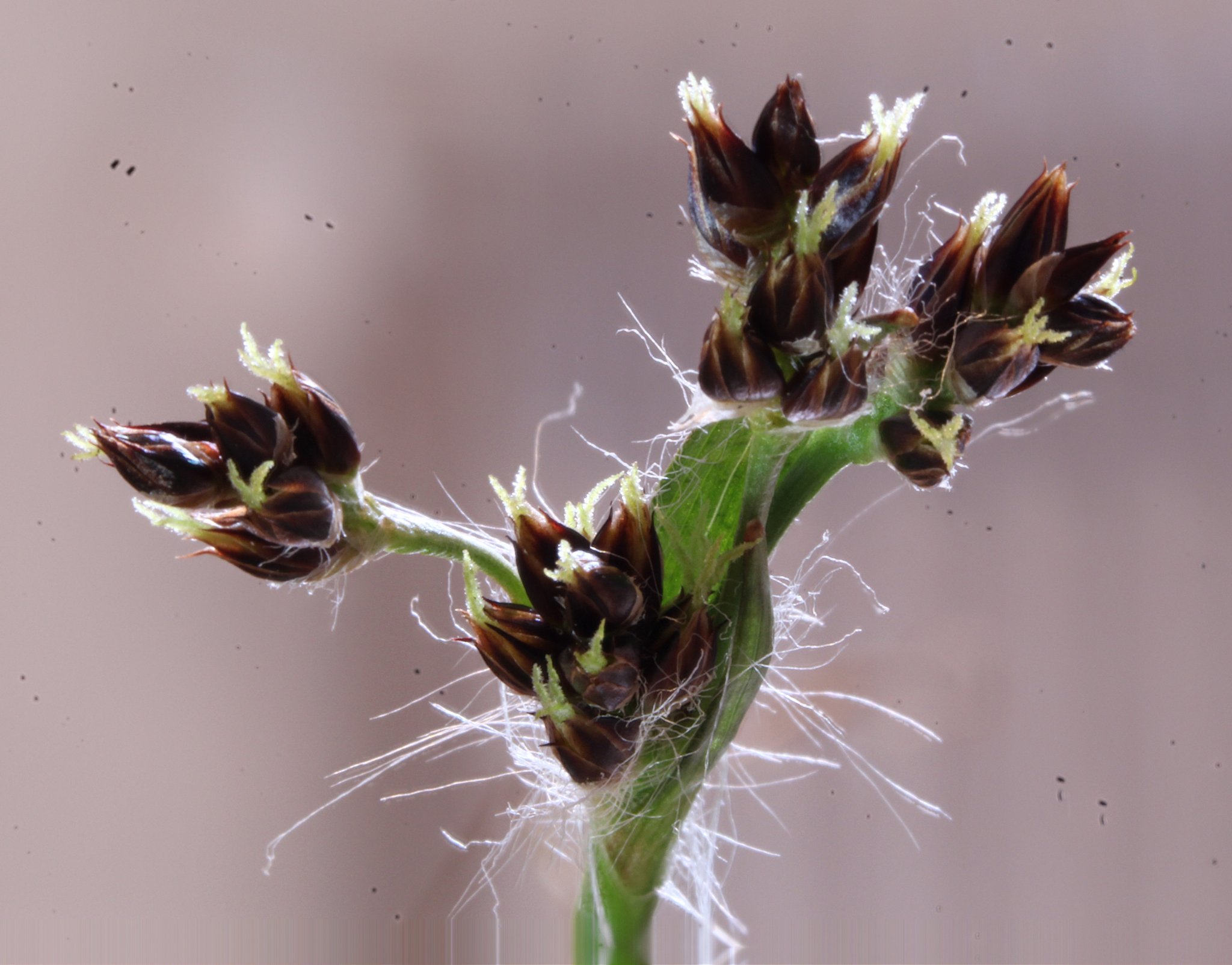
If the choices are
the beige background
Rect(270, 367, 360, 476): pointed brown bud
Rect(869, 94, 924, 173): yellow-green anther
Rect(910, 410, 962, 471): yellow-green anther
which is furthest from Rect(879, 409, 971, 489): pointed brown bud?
the beige background

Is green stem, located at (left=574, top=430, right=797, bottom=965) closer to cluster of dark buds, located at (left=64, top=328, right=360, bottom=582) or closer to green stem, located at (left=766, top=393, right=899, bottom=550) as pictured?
green stem, located at (left=766, top=393, right=899, bottom=550)

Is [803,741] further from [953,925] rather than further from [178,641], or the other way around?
[178,641]

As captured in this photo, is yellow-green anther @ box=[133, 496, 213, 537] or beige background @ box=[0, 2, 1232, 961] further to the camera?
beige background @ box=[0, 2, 1232, 961]

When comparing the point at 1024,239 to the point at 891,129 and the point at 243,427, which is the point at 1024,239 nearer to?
the point at 891,129

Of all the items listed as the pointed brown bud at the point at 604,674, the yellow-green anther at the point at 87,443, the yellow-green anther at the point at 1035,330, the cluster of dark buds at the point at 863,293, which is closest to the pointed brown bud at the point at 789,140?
the cluster of dark buds at the point at 863,293

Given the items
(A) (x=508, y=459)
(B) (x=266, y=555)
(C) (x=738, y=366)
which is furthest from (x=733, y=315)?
(A) (x=508, y=459)

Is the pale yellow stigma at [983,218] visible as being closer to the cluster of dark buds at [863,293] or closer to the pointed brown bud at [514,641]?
the cluster of dark buds at [863,293]

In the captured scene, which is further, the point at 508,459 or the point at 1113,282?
the point at 508,459
